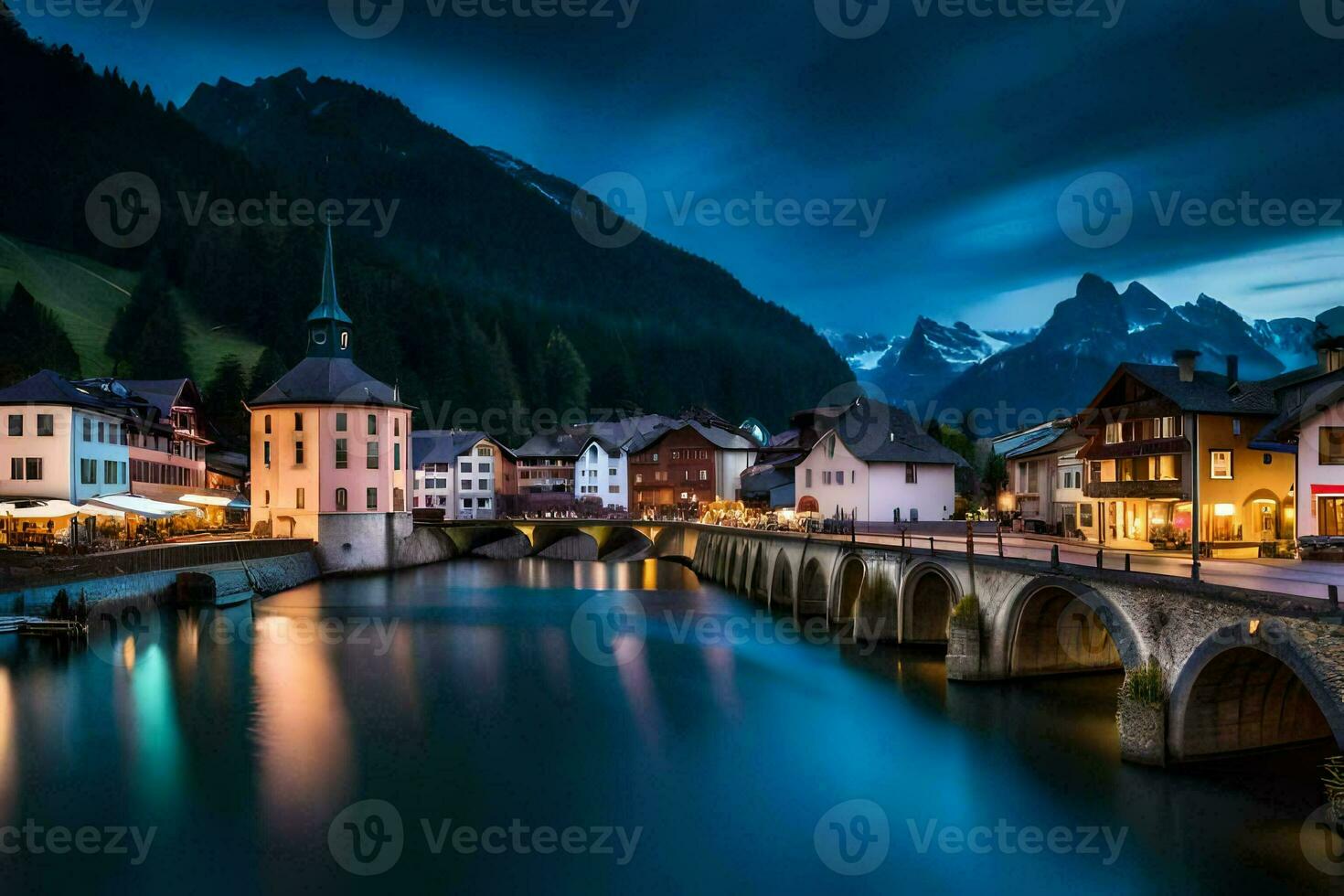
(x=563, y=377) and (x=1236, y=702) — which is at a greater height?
(x=563, y=377)

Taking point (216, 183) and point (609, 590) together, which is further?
point (216, 183)

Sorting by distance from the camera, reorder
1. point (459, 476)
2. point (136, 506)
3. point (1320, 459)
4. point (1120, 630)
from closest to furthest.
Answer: point (1120, 630)
point (1320, 459)
point (136, 506)
point (459, 476)

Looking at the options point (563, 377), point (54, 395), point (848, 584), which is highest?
point (563, 377)

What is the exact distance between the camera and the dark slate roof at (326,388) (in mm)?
74438

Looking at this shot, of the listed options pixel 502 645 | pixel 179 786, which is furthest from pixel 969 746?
pixel 502 645

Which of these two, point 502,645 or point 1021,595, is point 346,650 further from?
point 1021,595

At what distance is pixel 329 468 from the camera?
73.8 m

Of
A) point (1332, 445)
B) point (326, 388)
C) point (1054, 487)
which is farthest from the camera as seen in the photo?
point (326, 388)

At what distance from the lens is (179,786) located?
2462 cm

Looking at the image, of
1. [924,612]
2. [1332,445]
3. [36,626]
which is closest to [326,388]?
[36,626]

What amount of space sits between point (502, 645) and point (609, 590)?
2158 cm

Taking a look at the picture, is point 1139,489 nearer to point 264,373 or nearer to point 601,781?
point 601,781

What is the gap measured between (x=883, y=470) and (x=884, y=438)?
2505 millimetres

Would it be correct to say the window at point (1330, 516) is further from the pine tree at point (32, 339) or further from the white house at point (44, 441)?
the pine tree at point (32, 339)
